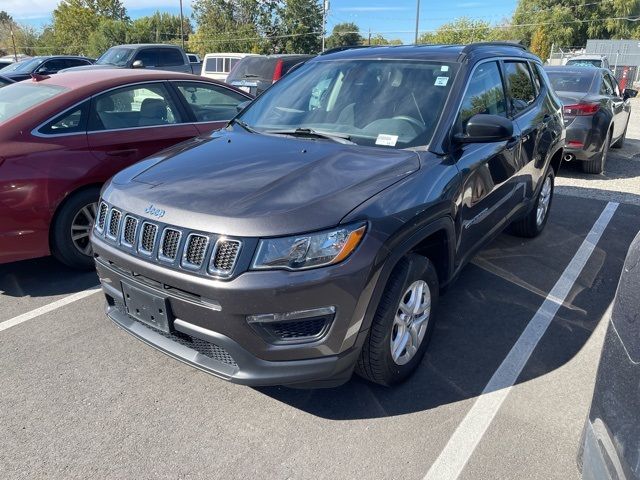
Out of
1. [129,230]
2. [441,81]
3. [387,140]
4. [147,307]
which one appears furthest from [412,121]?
[147,307]

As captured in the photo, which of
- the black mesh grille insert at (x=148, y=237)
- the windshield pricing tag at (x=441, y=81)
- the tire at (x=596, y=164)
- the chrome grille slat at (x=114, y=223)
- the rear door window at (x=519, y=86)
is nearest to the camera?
the black mesh grille insert at (x=148, y=237)

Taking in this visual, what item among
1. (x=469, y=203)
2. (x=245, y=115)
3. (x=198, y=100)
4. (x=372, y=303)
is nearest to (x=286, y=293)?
(x=372, y=303)

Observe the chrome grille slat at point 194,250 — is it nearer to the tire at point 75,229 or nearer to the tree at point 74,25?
the tire at point 75,229

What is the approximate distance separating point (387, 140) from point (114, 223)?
1622 mm

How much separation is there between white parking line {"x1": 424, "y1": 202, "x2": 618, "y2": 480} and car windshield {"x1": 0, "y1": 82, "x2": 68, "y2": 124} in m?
4.00

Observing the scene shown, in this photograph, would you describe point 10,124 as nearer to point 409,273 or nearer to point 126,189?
point 126,189

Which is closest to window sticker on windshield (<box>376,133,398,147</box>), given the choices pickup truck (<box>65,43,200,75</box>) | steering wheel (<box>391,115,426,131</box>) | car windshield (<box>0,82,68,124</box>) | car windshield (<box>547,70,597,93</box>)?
Answer: steering wheel (<box>391,115,426,131</box>)

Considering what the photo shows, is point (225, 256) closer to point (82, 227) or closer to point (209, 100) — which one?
point (82, 227)

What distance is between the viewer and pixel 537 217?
5.23m

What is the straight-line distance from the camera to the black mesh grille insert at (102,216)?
2.92m

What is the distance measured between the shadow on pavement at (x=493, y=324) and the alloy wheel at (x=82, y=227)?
232cm

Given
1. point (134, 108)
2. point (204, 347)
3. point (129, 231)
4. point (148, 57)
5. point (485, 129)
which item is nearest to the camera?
point (204, 347)

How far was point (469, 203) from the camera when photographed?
3340 mm

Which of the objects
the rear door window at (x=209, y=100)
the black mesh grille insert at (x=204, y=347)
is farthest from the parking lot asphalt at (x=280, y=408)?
the rear door window at (x=209, y=100)
